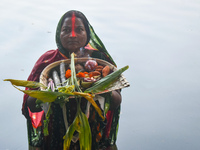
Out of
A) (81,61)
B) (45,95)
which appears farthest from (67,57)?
(45,95)

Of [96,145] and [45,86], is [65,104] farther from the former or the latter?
[96,145]

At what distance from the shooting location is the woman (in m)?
1.81

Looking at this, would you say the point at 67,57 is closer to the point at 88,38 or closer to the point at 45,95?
the point at 88,38

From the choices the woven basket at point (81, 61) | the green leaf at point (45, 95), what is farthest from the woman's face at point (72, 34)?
the green leaf at point (45, 95)

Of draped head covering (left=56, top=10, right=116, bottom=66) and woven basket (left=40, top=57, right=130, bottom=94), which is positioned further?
draped head covering (left=56, top=10, right=116, bottom=66)

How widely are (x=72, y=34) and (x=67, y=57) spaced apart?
16 cm

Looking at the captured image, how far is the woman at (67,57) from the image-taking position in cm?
181

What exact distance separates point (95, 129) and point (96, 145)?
11 cm

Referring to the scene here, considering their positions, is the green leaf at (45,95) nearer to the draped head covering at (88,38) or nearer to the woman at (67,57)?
the woman at (67,57)

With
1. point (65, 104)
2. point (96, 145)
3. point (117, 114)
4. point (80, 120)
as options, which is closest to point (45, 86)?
point (65, 104)

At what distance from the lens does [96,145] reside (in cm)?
182

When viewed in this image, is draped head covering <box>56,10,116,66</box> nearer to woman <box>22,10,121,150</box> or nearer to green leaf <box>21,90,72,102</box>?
woman <box>22,10,121,150</box>

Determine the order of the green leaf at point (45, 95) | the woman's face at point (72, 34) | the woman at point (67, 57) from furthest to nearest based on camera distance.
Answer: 1. the woman's face at point (72, 34)
2. the woman at point (67, 57)
3. the green leaf at point (45, 95)

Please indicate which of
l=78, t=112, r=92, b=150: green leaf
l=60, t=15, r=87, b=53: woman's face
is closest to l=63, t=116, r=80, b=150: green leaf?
l=78, t=112, r=92, b=150: green leaf
